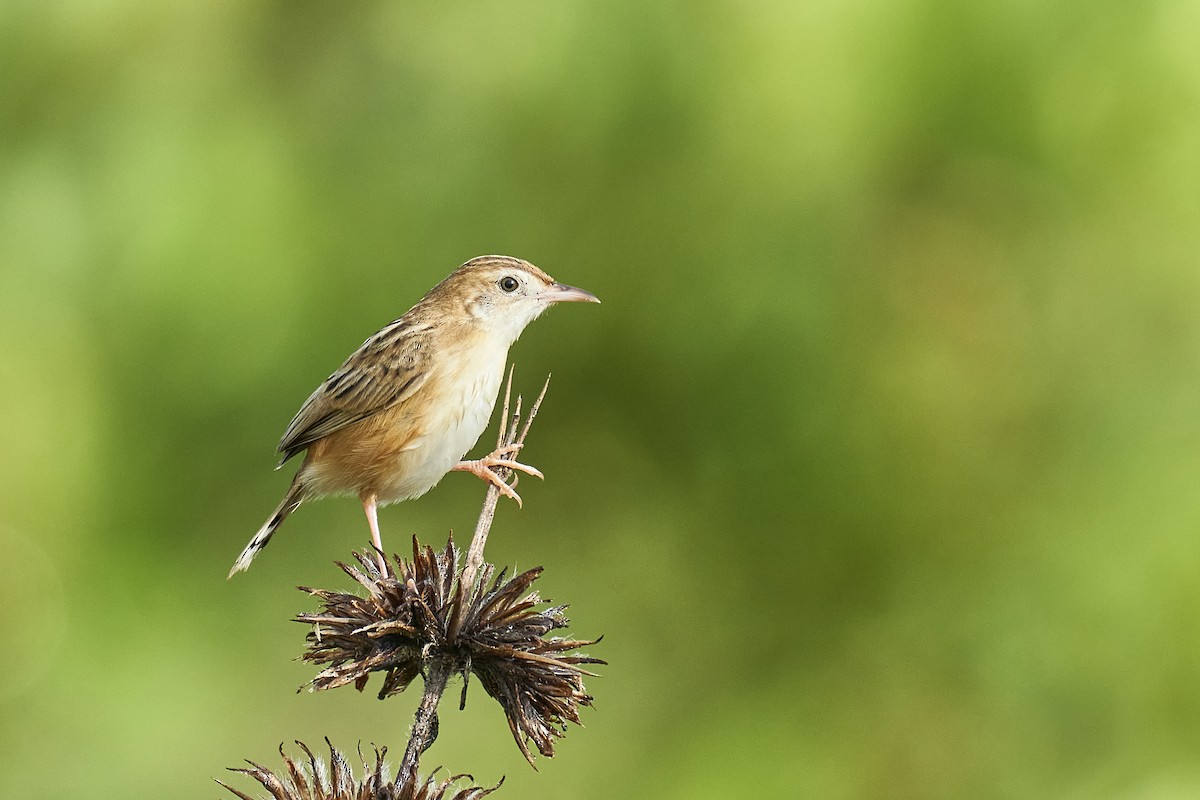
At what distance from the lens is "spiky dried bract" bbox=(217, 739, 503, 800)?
1.65 meters

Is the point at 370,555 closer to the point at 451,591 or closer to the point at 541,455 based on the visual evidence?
the point at 451,591

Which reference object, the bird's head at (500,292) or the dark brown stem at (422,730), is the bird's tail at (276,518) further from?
the dark brown stem at (422,730)

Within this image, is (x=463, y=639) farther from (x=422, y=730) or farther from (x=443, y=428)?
(x=443, y=428)

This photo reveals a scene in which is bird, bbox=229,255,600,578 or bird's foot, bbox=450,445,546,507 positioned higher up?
bird, bbox=229,255,600,578

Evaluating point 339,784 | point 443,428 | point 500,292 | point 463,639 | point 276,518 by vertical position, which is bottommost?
point 339,784

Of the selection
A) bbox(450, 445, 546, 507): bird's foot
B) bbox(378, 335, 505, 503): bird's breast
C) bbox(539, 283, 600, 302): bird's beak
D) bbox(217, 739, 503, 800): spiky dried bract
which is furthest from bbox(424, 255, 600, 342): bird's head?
bbox(217, 739, 503, 800): spiky dried bract

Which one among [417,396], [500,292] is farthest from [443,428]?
[500,292]

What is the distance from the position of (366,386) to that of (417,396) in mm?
131

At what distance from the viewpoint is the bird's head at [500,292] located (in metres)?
3.08

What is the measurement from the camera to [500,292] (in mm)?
3096

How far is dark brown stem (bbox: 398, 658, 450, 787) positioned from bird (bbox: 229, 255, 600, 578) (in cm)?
129

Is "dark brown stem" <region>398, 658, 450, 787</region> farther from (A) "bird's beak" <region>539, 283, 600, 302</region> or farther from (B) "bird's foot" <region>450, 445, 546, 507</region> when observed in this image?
(A) "bird's beak" <region>539, 283, 600, 302</region>

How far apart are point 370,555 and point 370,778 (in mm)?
467

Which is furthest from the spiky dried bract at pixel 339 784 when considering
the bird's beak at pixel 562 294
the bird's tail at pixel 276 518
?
the bird's beak at pixel 562 294
